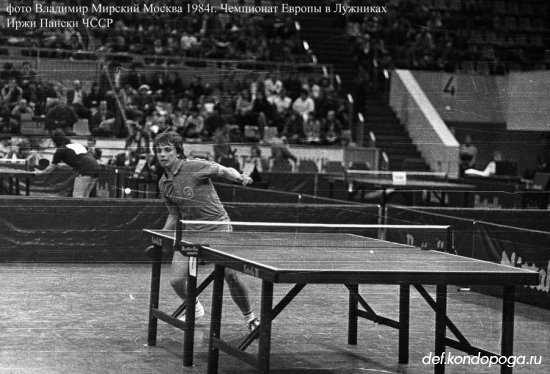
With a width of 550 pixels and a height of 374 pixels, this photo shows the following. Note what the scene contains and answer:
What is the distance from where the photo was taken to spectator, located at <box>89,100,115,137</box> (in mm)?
7349

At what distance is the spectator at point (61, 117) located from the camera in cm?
714

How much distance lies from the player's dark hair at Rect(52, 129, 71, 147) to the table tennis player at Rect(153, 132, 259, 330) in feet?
2.59

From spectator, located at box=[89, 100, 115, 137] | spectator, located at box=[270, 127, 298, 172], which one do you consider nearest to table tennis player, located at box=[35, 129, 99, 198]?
spectator, located at box=[89, 100, 115, 137]

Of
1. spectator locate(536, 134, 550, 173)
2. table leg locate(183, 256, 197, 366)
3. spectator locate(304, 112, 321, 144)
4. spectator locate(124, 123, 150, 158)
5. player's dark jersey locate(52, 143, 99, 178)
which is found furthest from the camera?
spectator locate(536, 134, 550, 173)

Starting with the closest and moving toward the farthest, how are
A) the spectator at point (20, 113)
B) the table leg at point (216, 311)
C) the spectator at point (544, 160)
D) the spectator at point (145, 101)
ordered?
1. the table leg at point (216, 311)
2. the spectator at point (20, 113)
3. the spectator at point (145, 101)
4. the spectator at point (544, 160)

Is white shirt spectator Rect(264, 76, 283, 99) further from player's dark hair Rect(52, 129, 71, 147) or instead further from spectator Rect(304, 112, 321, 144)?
player's dark hair Rect(52, 129, 71, 147)

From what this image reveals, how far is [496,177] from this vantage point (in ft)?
49.8

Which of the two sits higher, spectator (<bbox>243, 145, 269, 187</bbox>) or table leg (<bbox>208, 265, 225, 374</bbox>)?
spectator (<bbox>243, 145, 269, 187</bbox>)

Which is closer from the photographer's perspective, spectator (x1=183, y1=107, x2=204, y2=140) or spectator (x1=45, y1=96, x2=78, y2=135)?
spectator (x1=45, y1=96, x2=78, y2=135)

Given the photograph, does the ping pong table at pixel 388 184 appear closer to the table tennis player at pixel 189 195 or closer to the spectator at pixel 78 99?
the table tennis player at pixel 189 195

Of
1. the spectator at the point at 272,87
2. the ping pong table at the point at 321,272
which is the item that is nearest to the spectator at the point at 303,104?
the spectator at the point at 272,87

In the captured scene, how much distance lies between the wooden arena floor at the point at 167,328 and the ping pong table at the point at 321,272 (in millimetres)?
229

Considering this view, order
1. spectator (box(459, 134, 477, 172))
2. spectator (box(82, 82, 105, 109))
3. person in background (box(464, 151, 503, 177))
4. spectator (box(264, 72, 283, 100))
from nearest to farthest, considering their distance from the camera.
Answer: spectator (box(82, 82, 105, 109)) < spectator (box(264, 72, 283, 100)) < person in background (box(464, 151, 503, 177)) < spectator (box(459, 134, 477, 172))

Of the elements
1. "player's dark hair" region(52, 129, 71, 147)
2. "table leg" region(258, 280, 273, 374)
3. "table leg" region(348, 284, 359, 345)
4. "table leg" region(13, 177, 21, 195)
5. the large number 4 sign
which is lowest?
"table leg" region(348, 284, 359, 345)
